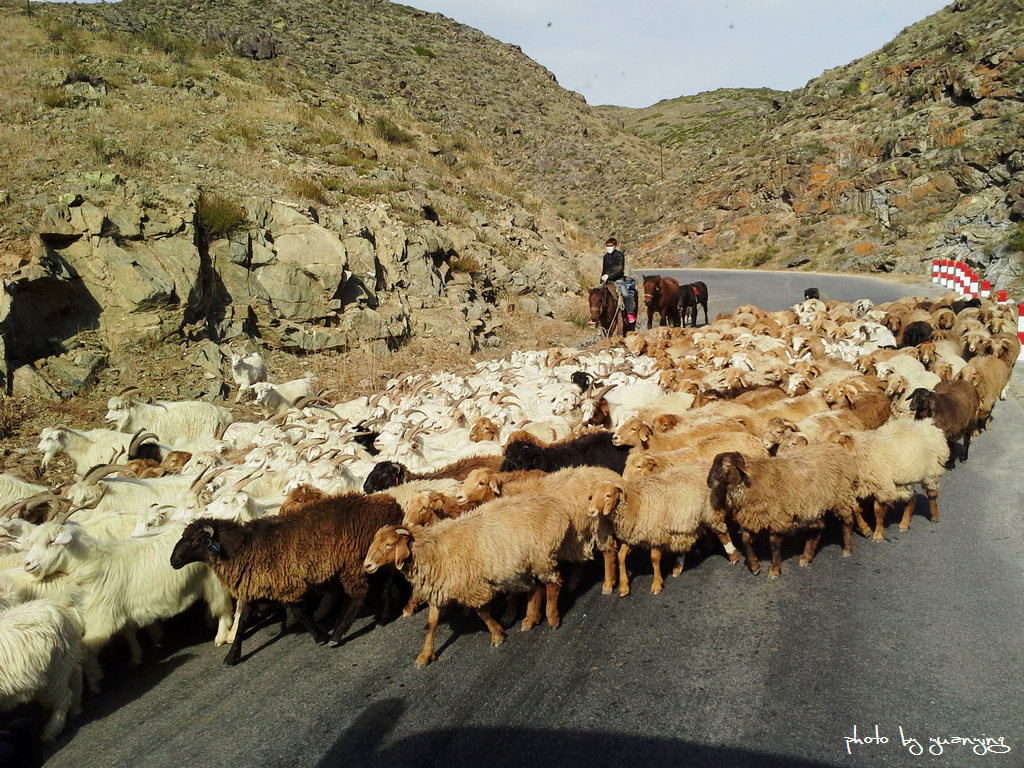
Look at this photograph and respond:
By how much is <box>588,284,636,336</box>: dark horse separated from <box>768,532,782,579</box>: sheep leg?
39.0 feet

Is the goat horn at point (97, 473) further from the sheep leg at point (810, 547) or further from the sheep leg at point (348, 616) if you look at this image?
→ the sheep leg at point (810, 547)

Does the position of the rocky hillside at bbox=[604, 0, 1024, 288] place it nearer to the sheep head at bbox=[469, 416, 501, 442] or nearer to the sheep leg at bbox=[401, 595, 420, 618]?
the sheep head at bbox=[469, 416, 501, 442]

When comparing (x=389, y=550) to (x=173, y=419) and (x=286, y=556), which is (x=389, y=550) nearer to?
(x=286, y=556)

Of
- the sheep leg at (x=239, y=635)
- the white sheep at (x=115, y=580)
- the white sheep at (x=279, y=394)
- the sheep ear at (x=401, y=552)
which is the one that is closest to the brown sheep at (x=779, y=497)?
the sheep ear at (x=401, y=552)

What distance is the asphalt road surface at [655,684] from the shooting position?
3934mm

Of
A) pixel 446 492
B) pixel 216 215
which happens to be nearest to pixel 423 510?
pixel 446 492

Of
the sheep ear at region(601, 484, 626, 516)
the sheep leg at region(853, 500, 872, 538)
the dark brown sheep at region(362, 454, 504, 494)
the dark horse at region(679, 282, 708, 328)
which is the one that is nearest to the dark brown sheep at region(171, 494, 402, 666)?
the dark brown sheep at region(362, 454, 504, 494)

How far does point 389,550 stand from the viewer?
16.0 ft

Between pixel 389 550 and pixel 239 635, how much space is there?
1611 millimetres

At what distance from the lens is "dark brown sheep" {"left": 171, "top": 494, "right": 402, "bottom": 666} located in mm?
5375

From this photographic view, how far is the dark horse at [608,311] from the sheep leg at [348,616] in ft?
42.2

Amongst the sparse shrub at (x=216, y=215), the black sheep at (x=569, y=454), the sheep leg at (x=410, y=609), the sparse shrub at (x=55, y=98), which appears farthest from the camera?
the sparse shrub at (x=55, y=98)

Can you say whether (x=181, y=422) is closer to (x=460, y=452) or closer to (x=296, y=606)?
(x=460, y=452)

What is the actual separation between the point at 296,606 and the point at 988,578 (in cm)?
555
